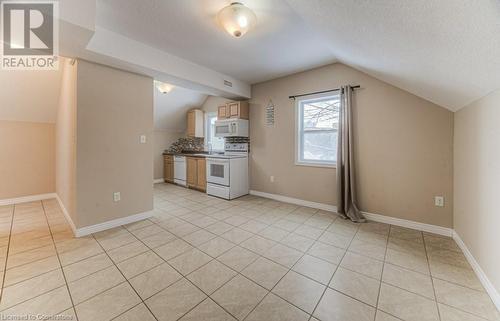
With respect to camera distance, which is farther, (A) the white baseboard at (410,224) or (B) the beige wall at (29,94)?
(B) the beige wall at (29,94)

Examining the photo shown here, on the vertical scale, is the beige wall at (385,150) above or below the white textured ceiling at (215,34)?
below

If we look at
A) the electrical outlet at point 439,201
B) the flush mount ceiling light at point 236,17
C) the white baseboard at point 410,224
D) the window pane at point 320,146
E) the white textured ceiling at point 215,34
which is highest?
the white textured ceiling at point 215,34

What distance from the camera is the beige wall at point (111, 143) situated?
251 centimetres

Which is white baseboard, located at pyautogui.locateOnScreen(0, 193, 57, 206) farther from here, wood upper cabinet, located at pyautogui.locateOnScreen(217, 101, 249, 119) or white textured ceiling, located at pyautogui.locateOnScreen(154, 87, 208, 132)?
wood upper cabinet, located at pyautogui.locateOnScreen(217, 101, 249, 119)

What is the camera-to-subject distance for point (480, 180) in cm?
181

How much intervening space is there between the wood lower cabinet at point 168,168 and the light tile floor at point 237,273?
3.12 m

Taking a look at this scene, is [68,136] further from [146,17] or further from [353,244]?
[353,244]

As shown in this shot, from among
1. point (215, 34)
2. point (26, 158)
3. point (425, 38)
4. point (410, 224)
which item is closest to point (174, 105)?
point (26, 158)

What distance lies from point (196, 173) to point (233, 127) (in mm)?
1586

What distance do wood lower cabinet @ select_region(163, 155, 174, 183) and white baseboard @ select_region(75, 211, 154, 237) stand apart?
288 centimetres

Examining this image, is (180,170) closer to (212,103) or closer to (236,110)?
(212,103)

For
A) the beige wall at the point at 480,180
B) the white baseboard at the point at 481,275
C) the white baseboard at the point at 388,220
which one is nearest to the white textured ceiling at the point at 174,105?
the white baseboard at the point at 388,220

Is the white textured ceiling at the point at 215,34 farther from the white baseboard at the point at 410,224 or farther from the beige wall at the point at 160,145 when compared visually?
the beige wall at the point at 160,145

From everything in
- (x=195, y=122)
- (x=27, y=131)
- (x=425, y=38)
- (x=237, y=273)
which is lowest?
(x=237, y=273)
